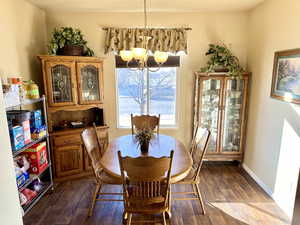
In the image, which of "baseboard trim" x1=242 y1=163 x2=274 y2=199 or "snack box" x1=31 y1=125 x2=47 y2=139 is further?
"baseboard trim" x1=242 y1=163 x2=274 y2=199

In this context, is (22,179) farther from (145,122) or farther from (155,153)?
(145,122)

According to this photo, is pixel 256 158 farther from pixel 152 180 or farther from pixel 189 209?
pixel 152 180

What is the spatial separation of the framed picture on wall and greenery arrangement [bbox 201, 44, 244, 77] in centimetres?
63

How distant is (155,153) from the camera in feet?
7.21

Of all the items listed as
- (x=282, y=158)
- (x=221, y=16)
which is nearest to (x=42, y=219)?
(x=282, y=158)

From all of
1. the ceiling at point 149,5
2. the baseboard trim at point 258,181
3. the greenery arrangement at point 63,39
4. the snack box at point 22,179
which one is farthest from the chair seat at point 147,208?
the ceiling at point 149,5

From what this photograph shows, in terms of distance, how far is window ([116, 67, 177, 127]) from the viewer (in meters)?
3.58

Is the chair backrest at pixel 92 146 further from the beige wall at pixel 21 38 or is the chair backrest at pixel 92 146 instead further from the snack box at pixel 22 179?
the beige wall at pixel 21 38

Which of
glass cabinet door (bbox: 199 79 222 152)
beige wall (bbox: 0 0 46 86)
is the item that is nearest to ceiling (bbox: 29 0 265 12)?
beige wall (bbox: 0 0 46 86)

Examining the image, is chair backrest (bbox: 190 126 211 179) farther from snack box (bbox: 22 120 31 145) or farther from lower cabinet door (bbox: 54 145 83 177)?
snack box (bbox: 22 120 31 145)

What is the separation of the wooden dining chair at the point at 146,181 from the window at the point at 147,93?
1957 millimetres

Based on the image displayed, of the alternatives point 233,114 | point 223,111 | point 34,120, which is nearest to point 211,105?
point 223,111

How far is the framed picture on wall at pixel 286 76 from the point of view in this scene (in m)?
2.19

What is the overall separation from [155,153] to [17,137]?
1493mm
